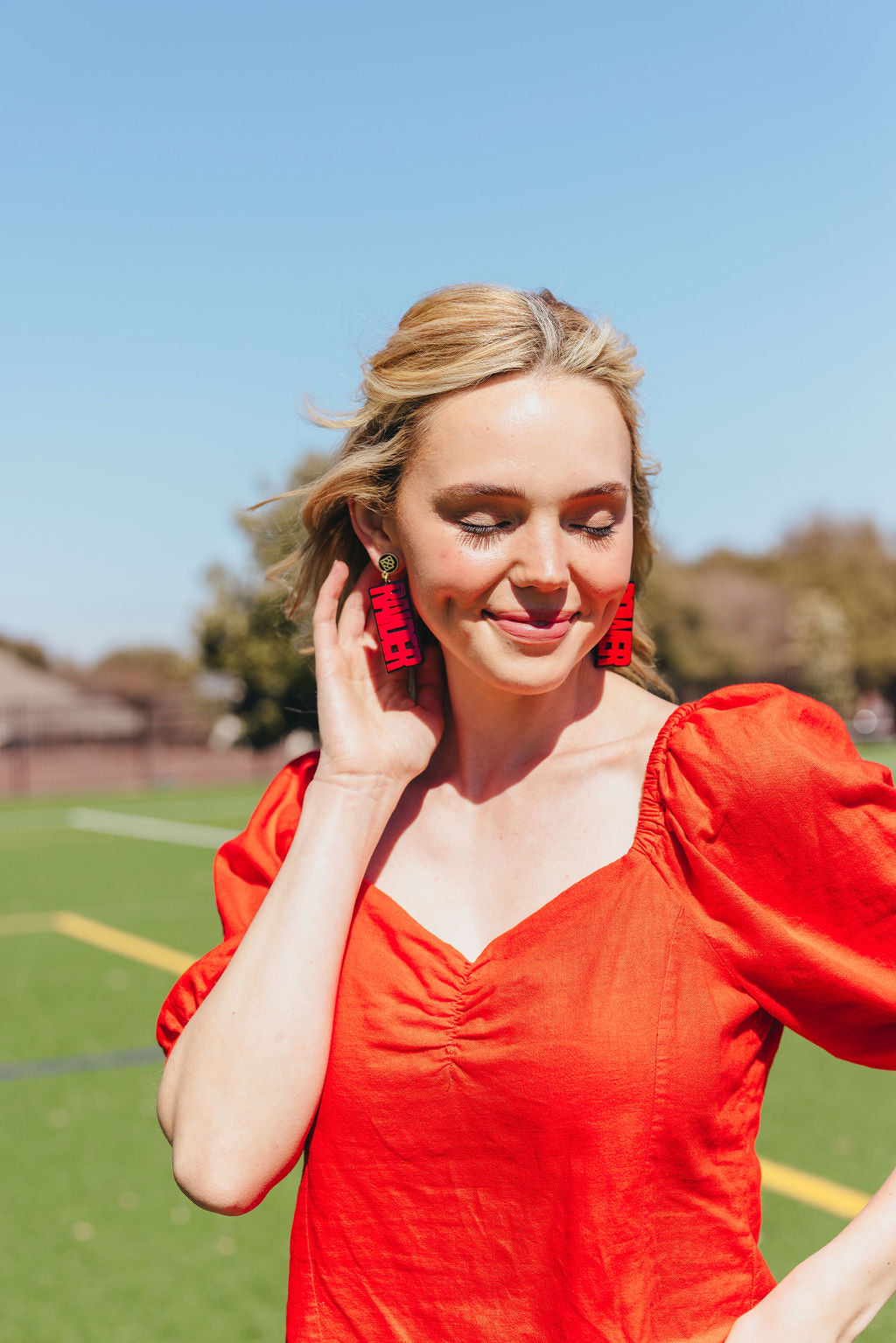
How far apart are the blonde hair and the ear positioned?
2 cm

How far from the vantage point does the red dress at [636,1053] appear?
4.67ft

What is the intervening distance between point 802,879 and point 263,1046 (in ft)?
2.29

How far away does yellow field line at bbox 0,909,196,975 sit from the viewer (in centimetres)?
861

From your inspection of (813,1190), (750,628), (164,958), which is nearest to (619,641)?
(813,1190)

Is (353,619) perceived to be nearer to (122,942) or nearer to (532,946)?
(532,946)

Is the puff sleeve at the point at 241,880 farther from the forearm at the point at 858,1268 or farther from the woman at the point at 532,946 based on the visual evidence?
the forearm at the point at 858,1268

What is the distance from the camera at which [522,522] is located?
1586 millimetres

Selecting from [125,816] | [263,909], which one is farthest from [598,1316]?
[125,816]

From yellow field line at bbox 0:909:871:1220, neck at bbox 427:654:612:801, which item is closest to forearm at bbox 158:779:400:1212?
neck at bbox 427:654:612:801

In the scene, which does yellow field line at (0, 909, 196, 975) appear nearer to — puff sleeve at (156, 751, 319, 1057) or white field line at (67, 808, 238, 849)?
white field line at (67, 808, 238, 849)

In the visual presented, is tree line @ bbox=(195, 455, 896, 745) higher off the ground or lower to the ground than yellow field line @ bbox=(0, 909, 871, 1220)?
lower

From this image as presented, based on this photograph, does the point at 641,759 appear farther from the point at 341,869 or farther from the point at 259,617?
the point at 259,617

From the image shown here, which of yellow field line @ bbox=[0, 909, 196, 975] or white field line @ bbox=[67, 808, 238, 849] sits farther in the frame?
white field line @ bbox=[67, 808, 238, 849]

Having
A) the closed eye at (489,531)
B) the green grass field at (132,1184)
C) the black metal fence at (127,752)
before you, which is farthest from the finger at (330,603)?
the black metal fence at (127,752)
